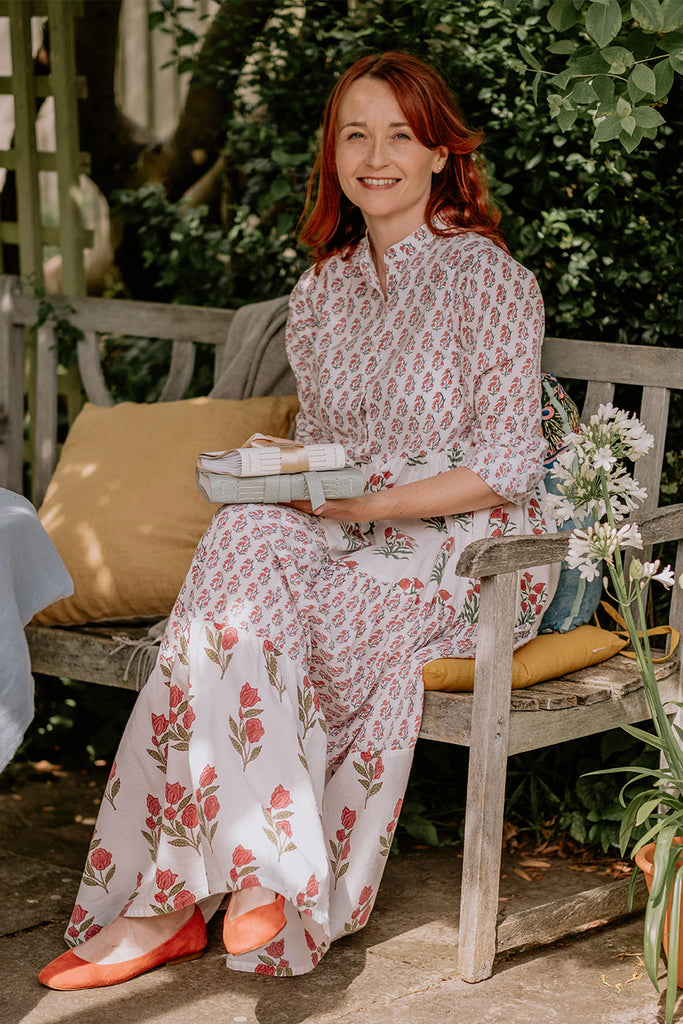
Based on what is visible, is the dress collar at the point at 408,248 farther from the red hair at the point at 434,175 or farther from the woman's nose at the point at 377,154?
the woman's nose at the point at 377,154

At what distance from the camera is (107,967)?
97.0 inches

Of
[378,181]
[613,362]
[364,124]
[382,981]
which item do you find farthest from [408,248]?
[382,981]

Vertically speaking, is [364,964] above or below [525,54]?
below

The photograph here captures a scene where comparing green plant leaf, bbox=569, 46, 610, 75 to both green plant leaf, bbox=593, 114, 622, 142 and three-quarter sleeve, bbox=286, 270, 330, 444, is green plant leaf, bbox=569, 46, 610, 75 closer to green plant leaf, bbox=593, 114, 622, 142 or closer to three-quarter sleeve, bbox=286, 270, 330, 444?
green plant leaf, bbox=593, 114, 622, 142

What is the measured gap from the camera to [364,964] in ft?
8.33

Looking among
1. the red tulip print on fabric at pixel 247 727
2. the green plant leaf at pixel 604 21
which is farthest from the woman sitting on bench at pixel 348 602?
the green plant leaf at pixel 604 21

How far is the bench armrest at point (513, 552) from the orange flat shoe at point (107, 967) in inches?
35.8

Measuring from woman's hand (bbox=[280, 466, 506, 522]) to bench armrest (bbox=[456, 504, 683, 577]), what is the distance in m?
0.22

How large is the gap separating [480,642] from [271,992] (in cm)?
74

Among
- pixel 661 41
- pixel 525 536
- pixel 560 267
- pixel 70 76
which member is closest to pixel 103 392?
pixel 70 76

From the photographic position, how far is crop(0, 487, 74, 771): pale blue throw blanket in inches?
84.7

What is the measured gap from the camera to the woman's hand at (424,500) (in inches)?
103

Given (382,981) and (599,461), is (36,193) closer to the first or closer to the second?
(599,461)

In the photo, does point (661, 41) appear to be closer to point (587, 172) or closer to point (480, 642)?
point (587, 172)
